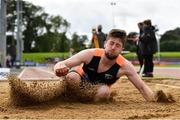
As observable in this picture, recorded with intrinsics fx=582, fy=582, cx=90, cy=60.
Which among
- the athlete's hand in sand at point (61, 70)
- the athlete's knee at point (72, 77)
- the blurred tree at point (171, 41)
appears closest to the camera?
the athlete's hand in sand at point (61, 70)

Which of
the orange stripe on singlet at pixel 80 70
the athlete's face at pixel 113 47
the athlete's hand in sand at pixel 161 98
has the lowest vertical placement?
the athlete's hand in sand at pixel 161 98

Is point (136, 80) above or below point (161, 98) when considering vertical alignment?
above

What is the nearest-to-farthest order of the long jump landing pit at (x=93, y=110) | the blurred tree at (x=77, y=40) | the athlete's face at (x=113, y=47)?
the long jump landing pit at (x=93, y=110) < the athlete's face at (x=113, y=47) < the blurred tree at (x=77, y=40)

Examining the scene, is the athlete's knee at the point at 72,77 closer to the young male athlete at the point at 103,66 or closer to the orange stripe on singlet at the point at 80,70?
the young male athlete at the point at 103,66

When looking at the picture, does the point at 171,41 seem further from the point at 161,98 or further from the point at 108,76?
the point at 108,76

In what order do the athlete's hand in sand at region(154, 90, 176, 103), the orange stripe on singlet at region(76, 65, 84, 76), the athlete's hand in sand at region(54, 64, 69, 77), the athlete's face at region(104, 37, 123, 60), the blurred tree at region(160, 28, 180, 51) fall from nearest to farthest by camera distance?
the athlete's hand in sand at region(54, 64, 69, 77)
the athlete's face at region(104, 37, 123, 60)
the orange stripe on singlet at region(76, 65, 84, 76)
the athlete's hand in sand at region(154, 90, 176, 103)
the blurred tree at region(160, 28, 180, 51)

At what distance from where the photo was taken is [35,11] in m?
134

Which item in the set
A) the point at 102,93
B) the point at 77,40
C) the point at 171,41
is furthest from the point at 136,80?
the point at 77,40

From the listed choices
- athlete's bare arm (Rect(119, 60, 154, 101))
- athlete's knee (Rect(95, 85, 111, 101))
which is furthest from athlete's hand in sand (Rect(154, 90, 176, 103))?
athlete's knee (Rect(95, 85, 111, 101))

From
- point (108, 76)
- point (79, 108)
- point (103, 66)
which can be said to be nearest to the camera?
point (79, 108)

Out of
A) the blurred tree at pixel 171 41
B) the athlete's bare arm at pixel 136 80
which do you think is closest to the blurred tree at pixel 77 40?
the blurred tree at pixel 171 41

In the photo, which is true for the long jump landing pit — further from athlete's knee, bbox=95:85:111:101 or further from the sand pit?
athlete's knee, bbox=95:85:111:101

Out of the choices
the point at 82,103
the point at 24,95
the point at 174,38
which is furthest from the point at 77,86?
the point at 174,38

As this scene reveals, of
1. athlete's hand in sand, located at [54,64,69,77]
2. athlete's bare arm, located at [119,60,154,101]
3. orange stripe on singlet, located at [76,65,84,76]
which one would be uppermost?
athlete's hand in sand, located at [54,64,69,77]
